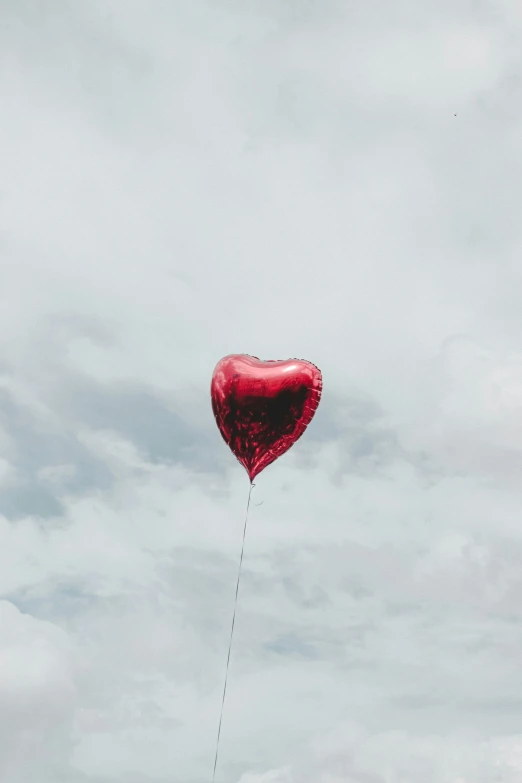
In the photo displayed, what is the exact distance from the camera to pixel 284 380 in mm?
57094

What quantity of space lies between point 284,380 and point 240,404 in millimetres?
2183

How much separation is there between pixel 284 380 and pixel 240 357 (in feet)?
7.53

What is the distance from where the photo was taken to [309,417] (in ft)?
191

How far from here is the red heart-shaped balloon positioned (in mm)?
56906

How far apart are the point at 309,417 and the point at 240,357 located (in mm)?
4066

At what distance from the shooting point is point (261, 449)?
2291 inches

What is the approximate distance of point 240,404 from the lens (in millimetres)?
56938

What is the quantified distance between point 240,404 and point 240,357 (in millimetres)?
2240

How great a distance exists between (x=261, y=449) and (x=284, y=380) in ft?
11.1

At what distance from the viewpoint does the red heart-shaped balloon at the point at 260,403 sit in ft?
187

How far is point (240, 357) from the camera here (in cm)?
5781

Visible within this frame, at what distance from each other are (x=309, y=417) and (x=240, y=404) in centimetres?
335

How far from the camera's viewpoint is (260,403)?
5697cm
